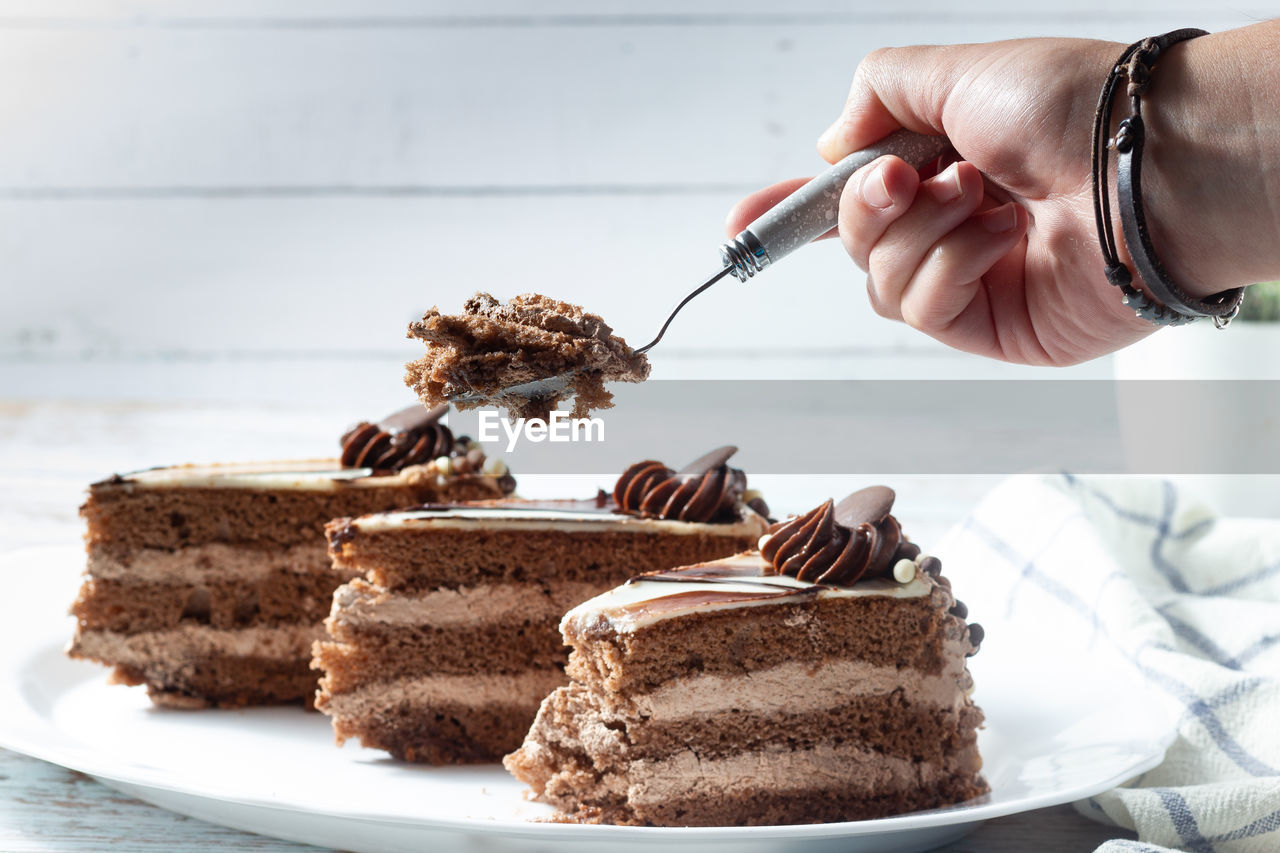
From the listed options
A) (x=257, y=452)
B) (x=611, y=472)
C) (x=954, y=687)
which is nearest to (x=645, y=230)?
(x=257, y=452)

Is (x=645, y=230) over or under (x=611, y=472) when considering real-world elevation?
over

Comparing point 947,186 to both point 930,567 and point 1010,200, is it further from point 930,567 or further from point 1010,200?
point 930,567


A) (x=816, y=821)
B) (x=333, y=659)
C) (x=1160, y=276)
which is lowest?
(x=816, y=821)

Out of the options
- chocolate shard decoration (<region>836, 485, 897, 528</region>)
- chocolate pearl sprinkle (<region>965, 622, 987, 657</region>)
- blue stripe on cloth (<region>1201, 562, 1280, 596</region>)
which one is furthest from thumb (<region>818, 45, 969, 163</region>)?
blue stripe on cloth (<region>1201, 562, 1280, 596</region>)

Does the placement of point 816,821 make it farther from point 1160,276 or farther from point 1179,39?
point 1179,39

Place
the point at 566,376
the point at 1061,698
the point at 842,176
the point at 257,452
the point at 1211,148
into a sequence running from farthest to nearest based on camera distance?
the point at 257,452
the point at 1061,698
the point at 842,176
the point at 566,376
the point at 1211,148

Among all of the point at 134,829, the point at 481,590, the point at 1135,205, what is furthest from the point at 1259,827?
the point at 134,829

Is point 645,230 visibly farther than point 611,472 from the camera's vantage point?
Yes
